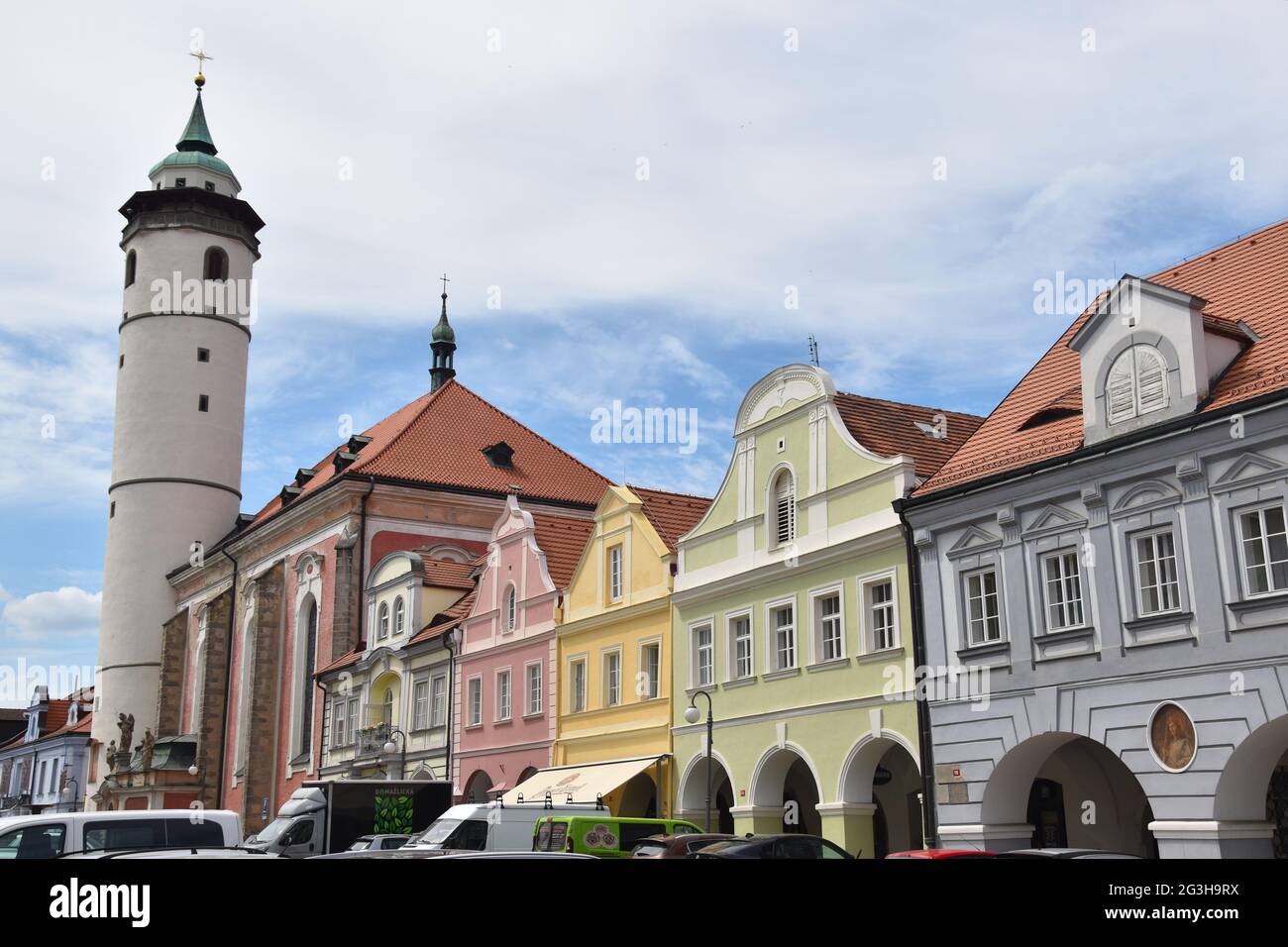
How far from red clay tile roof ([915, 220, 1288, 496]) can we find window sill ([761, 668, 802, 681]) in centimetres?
469

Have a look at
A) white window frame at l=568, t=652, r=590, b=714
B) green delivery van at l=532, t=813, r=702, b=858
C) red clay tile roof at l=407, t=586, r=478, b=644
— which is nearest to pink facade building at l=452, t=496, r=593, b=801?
white window frame at l=568, t=652, r=590, b=714

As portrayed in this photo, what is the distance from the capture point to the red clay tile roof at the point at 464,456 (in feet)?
185

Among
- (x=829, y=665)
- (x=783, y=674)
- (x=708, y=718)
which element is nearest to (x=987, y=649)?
(x=829, y=665)

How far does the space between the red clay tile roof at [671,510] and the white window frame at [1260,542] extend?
48.5 ft

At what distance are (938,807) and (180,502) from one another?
5403 cm

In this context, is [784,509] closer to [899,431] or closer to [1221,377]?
[899,431]

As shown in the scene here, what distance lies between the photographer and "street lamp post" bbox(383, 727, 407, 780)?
41562 mm

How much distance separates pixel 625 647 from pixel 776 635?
5.72 m

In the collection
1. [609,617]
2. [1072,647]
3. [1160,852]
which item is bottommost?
[1160,852]

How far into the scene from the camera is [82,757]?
290 feet

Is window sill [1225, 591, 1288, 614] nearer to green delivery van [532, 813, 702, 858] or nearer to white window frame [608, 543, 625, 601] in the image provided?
green delivery van [532, 813, 702, 858]

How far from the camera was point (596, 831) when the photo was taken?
917 inches

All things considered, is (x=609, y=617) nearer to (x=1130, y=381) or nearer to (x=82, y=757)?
(x=1130, y=381)
